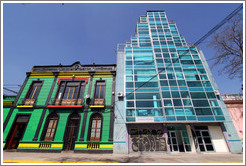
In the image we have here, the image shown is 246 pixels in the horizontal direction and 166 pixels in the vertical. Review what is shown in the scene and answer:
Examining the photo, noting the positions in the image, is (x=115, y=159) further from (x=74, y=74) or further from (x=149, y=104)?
(x=74, y=74)

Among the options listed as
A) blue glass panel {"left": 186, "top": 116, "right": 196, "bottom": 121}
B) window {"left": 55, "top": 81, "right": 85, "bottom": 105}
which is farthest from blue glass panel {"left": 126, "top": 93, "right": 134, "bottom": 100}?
blue glass panel {"left": 186, "top": 116, "right": 196, "bottom": 121}

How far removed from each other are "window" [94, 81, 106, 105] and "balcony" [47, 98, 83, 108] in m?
1.92

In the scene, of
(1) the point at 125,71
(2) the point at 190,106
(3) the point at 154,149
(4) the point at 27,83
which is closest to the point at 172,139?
(3) the point at 154,149

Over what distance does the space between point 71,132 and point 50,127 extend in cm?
254

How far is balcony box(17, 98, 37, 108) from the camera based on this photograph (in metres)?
12.6

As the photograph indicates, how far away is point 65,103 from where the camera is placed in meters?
13.0

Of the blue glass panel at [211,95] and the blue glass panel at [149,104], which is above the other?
the blue glass panel at [211,95]

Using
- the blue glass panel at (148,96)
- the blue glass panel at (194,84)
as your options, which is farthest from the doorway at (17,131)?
the blue glass panel at (194,84)

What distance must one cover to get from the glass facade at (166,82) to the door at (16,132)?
40.1 feet

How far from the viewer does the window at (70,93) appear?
13.1 metres

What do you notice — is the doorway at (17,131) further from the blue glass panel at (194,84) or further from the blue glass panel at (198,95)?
the blue glass panel at (194,84)

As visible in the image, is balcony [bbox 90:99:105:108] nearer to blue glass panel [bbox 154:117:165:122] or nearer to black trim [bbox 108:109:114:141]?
black trim [bbox 108:109:114:141]

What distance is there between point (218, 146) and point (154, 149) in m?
6.85

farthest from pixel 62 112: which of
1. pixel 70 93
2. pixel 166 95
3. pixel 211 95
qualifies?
pixel 211 95
